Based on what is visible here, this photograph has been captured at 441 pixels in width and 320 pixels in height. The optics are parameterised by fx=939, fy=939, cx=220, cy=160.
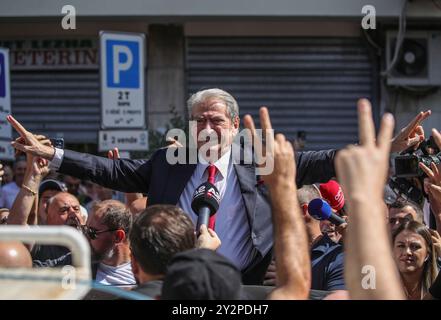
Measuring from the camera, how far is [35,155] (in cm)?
478

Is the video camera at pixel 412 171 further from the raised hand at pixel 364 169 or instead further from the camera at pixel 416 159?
the raised hand at pixel 364 169

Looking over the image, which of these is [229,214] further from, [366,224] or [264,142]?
[366,224]

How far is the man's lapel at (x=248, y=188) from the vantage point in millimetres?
4539

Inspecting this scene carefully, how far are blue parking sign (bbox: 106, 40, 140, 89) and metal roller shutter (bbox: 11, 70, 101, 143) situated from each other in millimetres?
4457

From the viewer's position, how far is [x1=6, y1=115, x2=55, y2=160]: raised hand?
4676 mm

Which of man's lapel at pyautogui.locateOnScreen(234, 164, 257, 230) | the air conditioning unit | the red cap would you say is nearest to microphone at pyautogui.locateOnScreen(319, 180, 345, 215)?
the red cap

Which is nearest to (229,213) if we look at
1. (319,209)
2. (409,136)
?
(319,209)

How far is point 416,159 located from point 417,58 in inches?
277

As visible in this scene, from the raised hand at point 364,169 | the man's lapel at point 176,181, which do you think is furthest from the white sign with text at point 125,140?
the raised hand at point 364,169

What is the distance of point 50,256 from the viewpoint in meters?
5.42

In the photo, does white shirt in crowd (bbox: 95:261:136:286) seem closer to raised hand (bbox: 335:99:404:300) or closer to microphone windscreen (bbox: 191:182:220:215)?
microphone windscreen (bbox: 191:182:220:215)
